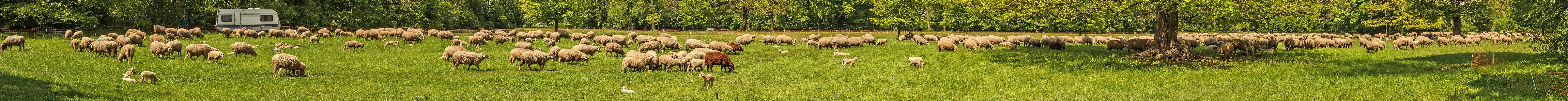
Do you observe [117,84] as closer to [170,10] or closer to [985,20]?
[170,10]

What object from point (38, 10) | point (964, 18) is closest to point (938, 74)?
point (38, 10)

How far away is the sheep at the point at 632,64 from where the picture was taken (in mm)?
21594

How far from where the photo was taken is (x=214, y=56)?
907 inches

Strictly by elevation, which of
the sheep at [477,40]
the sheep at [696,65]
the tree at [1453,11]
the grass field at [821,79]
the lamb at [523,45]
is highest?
the tree at [1453,11]

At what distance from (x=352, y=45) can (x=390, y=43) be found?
3.90 m

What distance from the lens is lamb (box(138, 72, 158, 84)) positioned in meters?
16.8

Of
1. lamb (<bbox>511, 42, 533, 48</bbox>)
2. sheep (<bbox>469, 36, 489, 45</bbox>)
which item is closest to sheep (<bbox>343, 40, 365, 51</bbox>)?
sheep (<bbox>469, 36, 489, 45</bbox>)

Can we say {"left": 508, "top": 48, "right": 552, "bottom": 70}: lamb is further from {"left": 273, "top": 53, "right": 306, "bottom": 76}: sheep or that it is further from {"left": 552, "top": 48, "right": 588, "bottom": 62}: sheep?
{"left": 273, "top": 53, "right": 306, "bottom": 76}: sheep

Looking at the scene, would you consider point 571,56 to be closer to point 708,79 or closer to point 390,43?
point 708,79

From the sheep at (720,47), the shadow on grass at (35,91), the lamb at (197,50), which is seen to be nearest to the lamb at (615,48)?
the sheep at (720,47)

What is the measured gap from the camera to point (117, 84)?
16.6 meters

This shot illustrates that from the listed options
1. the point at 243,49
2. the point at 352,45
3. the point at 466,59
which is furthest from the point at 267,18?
the point at 466,59

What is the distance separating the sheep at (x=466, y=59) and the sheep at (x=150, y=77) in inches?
241

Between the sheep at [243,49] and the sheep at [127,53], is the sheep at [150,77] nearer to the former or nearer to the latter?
the sheep at [127,53]
